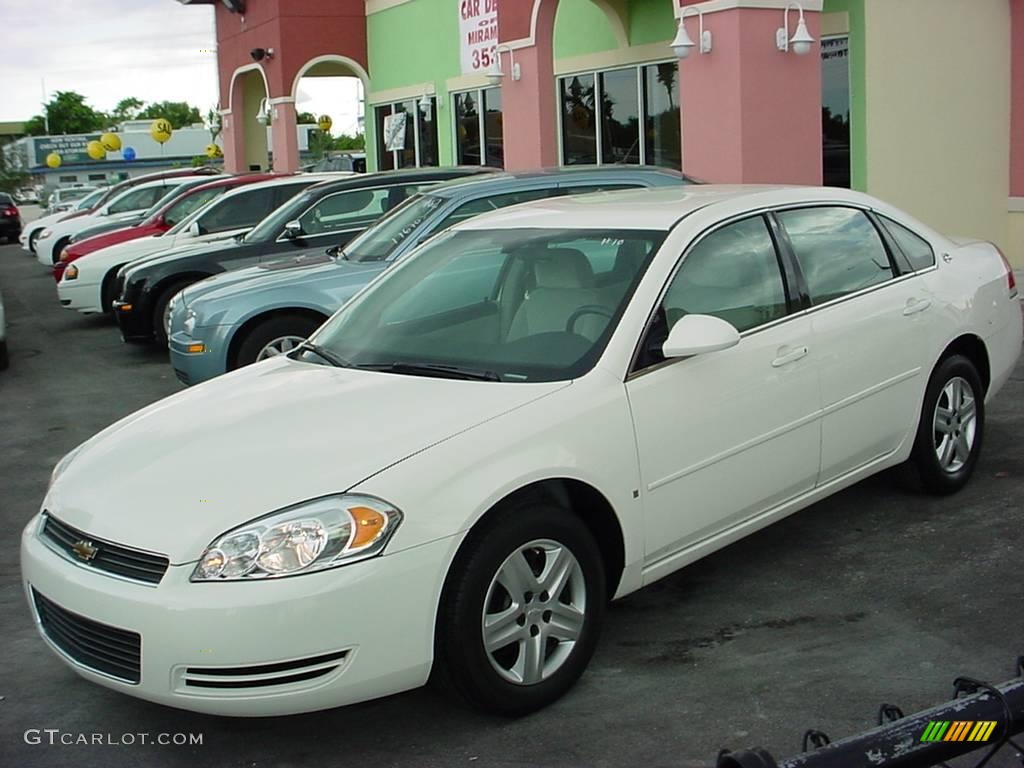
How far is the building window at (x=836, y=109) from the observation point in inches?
550

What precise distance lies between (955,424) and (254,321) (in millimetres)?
5127

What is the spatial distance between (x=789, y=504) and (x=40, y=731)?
2922 mm

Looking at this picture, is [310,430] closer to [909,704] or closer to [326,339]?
[326,339]

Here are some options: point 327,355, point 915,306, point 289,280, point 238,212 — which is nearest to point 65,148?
point 238,212

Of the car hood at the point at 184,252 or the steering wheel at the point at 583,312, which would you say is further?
the car hood at the point at 184,252

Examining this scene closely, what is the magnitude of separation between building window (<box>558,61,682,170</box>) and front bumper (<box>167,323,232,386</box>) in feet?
29.1

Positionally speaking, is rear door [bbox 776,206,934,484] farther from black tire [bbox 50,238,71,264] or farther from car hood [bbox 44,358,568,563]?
black tire [bbox 50,238,71,264]

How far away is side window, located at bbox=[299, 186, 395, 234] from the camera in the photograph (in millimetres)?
11570

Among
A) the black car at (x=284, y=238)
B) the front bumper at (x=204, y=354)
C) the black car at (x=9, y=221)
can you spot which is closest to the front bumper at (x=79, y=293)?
the black car at (x=284, y=238)

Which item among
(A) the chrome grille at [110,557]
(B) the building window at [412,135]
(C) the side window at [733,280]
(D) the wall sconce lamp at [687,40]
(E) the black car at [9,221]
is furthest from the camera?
(E) the black car at [9,221]

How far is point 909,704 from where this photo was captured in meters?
4.09

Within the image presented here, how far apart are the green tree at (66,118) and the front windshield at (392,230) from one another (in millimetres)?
120532

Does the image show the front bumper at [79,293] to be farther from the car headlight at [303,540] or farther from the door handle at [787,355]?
the car headlight at [303,540]

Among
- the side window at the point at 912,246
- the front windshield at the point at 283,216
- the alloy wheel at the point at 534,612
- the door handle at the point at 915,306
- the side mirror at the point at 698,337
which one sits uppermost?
the front windshield at the point at 283,216
